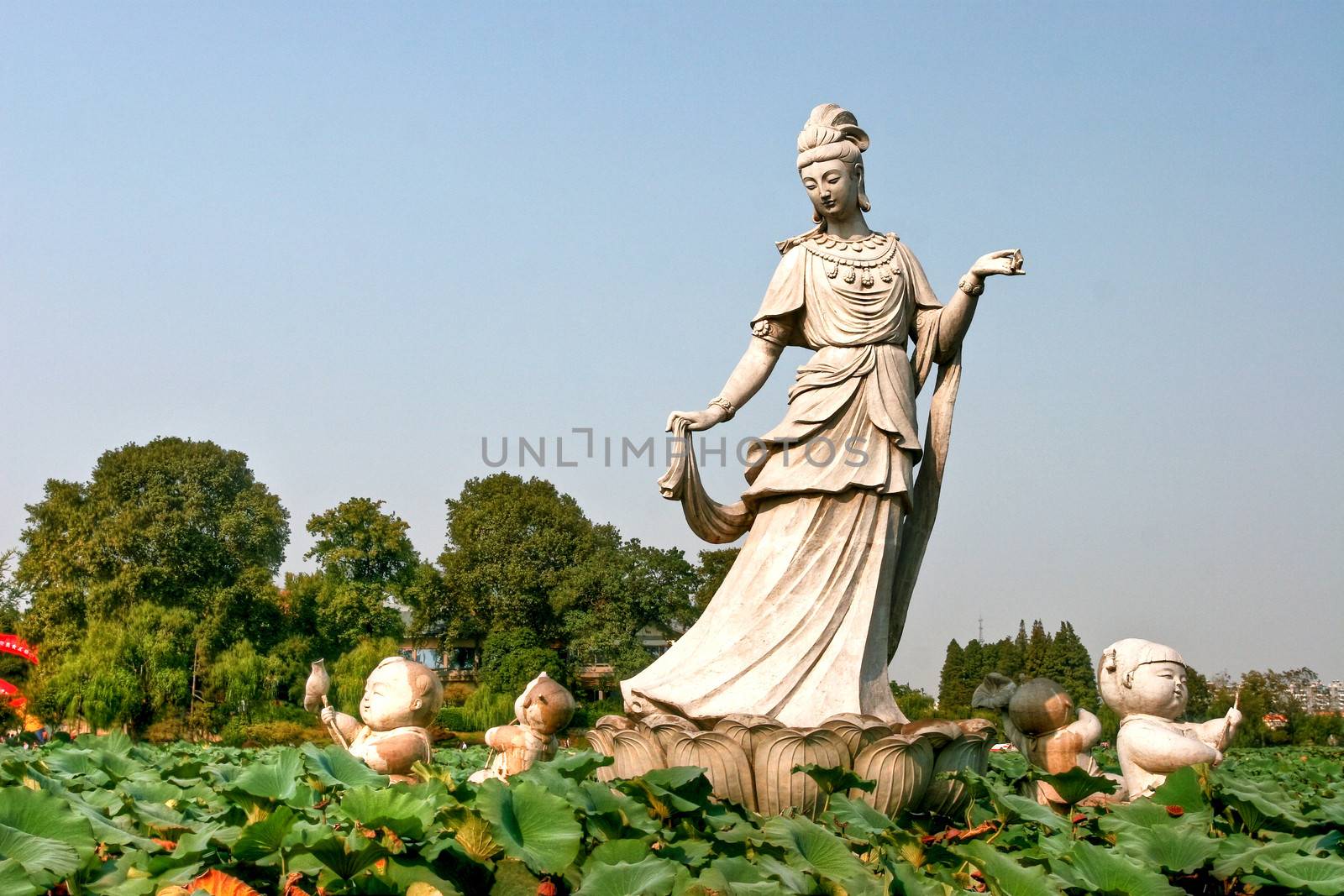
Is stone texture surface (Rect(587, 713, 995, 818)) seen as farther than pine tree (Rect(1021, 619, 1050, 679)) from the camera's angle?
No

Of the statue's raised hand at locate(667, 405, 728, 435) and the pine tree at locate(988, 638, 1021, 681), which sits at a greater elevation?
the statue's raised hand at locate(667, 405, 728, 435)

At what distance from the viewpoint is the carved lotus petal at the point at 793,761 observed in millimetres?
4539

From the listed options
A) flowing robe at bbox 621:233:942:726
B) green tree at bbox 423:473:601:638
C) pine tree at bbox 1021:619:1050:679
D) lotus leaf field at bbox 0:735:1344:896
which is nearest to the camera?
lotus leaf field at bbox 0:735:1344:896

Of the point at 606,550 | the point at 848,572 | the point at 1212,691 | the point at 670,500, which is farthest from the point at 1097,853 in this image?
the point at 606,550

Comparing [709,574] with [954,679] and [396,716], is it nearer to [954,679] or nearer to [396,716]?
[954,679]

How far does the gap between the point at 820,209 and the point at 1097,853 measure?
3.96 m

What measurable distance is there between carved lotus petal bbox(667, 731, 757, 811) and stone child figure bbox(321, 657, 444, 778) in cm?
125

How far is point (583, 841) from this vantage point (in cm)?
268

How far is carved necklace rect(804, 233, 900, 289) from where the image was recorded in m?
5.70

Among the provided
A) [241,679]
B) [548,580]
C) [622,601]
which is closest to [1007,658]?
[622,601]

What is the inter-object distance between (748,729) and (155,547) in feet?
81.0

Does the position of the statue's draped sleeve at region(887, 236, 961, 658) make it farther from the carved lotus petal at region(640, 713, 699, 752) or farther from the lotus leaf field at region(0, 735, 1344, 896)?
the lotus leaf field at region(0, 735, 1344, 896)

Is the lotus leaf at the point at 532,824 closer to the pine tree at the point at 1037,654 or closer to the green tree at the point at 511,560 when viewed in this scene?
the pine tree at the point at 1037,654

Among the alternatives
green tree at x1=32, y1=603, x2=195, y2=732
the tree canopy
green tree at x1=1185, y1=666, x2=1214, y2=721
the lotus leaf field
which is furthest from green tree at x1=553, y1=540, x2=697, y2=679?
the lotus leaf field
